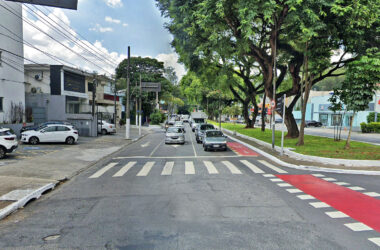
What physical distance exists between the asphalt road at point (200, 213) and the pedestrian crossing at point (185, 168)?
0.96 feet

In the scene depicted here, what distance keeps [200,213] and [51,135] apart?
61.5 ft

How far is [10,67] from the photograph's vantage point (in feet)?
79.2

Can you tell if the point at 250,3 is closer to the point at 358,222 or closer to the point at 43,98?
the point at 358,222

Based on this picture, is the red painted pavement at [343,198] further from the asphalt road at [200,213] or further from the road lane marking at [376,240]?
the road lane marking at [376,240]

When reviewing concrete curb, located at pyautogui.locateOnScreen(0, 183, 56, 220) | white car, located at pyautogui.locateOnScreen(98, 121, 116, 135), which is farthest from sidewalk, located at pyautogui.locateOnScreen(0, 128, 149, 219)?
white car, located at pyautogui.locateOnScreen(98, 121, 116, 135)

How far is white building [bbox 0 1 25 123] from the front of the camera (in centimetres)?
2330

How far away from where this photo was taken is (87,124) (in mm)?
29109

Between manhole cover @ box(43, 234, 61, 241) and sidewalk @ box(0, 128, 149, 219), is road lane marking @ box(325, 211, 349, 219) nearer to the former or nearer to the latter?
manhole cover @ box(43, 234, 61, 241)

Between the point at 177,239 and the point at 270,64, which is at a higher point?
the point at 270,64

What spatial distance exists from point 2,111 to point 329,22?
28281 millimetres

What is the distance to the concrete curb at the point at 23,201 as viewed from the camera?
6963 mm

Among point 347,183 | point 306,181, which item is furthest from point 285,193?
point 347,183

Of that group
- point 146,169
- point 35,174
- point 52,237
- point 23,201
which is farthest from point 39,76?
point 52,237

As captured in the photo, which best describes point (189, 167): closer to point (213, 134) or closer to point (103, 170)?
point (103, 170)
